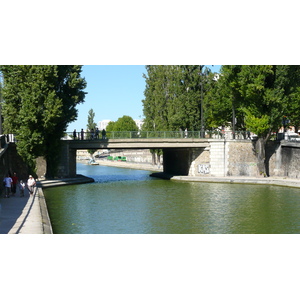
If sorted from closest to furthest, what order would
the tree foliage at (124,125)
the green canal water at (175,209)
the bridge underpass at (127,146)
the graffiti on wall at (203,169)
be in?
the green canal water at (175,209)
the bridge underpass at (127,146)
the graffiti on wall at (203,169)
the tree foliage at (124,125)

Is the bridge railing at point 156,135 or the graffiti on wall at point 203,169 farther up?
the bridge railing at point 156,135

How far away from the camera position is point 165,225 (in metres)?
26.6

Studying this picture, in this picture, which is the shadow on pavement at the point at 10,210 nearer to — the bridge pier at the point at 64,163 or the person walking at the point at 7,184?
the person walking at the point at 7,184

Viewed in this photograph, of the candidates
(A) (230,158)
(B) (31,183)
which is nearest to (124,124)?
(A) (230,158)

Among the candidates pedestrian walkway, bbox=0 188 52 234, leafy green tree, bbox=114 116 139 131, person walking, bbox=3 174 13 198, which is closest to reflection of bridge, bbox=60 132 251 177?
person walking, bbox=3 174 13 198

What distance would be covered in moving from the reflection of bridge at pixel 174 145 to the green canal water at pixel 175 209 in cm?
710

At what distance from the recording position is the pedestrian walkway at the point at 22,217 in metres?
21.6

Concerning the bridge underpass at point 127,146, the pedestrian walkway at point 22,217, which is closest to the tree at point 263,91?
the bridge underpass at point 127,146

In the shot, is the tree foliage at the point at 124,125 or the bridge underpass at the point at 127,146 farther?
the tree foliage at the point at 124,125

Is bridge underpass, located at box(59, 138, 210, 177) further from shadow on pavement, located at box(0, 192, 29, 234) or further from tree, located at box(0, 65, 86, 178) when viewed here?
shadow on pavement, located at box(0, 192, 29, 234)

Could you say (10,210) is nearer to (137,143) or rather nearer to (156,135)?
(137,143)

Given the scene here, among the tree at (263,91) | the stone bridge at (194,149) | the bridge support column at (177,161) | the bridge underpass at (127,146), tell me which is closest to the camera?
the tree at (263,91)
